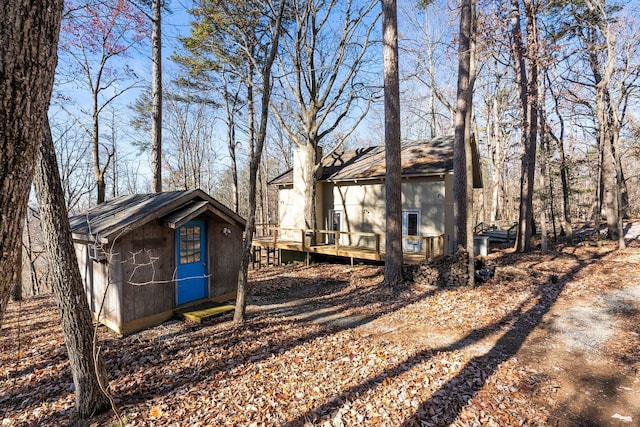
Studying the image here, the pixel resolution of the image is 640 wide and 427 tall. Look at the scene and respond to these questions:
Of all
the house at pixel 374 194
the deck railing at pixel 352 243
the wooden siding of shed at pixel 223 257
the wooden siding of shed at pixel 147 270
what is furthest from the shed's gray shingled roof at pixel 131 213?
the house at pixel 374 194

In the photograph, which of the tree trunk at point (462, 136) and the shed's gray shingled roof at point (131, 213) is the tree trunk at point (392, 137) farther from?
the shed's gray shingled roof at point (131, 213)

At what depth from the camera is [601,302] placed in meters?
7.81

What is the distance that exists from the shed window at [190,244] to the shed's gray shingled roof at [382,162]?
8321 mm

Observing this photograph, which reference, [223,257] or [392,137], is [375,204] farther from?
[223,257]

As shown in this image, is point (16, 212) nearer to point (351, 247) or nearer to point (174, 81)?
point (351, 247)

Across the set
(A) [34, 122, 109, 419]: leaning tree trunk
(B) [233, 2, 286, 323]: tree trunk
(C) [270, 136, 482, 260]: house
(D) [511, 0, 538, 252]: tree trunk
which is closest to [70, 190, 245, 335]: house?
(B) [233, 2, 286, 323]: tree trunk

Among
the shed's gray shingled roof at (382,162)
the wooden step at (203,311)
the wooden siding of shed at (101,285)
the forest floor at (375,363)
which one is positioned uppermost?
the shed's gray shingled roof at (382,162)

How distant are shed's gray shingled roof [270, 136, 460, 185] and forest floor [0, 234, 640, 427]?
18.8ft

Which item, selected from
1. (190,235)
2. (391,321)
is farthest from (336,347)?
(190,235)

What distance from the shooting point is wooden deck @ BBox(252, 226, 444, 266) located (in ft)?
40.4

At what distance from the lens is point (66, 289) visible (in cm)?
432

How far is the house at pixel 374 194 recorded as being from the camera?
13.1 meters

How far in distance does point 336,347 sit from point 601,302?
6859 millimetres

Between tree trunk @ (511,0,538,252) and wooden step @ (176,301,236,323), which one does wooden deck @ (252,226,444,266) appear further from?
wooden step @ (176,301,236,323)
